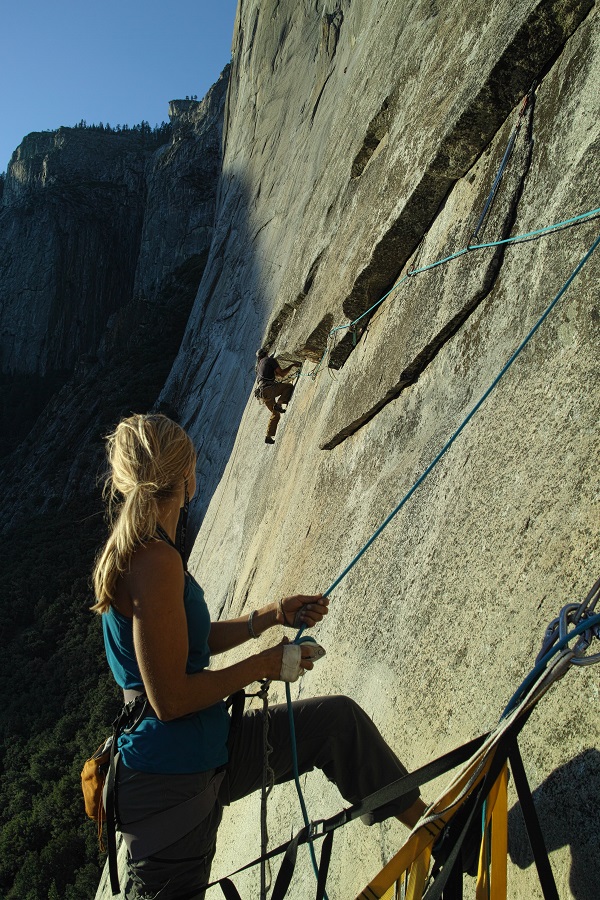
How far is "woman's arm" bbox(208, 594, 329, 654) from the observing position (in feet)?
7.73

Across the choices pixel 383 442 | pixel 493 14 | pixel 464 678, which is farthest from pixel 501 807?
pixel 493 14

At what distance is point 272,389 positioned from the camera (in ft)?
22.7

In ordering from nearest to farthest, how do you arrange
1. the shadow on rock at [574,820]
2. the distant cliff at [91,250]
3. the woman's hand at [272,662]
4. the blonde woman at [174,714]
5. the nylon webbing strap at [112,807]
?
1. the shadow on rock at [574,820]
2. the blonde woman at [174,714]
3. the nylon webbing strap at [112,807]
4. the woman's hand at [272,662]
5. the distant cliff at [91,250]

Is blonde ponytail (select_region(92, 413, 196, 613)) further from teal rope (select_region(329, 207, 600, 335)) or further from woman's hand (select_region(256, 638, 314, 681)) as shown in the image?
teal rope (select_region(329, 207, 600, 335))

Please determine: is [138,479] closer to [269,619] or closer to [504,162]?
[269,619]

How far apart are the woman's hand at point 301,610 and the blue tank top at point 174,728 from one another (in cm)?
40

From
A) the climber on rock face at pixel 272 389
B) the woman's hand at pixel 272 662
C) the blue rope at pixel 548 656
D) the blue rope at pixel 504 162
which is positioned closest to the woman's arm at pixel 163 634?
the woman's hand at pixel 272 662

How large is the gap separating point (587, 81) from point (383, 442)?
5.36ft

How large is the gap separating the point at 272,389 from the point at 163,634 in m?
5.26

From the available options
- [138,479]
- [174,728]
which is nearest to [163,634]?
[174,728]

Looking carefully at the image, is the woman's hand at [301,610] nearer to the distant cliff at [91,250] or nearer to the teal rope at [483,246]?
the teal rope at [483,246]

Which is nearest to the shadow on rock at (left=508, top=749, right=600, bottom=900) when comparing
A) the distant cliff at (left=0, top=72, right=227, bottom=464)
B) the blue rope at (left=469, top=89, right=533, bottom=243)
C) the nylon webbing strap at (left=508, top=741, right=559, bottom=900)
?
the nylon webbing strap at (left=508, top=741, right=559, bottom=900)

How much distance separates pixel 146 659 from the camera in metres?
1.78

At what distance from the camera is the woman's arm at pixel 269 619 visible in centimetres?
236
